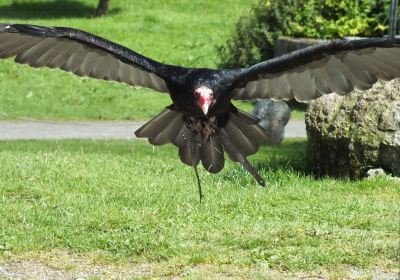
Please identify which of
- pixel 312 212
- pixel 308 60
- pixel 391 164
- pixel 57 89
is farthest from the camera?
pixel 57 89

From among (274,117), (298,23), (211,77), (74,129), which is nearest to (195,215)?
(211,77)

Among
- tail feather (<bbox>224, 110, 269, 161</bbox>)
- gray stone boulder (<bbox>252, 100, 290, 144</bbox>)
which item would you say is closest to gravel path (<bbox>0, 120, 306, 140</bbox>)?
gray stone boulder (<bbox>252, 100, 290, 144</bbox>)

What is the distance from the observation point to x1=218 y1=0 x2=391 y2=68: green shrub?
639 inches

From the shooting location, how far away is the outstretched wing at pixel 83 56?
19.2ft

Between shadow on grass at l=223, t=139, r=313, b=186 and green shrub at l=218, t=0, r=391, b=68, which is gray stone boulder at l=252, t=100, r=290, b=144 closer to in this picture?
shadow on grass at l=223, t=139, r=313, b=186

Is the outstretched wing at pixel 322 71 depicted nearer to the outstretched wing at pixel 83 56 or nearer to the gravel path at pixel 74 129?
the outstretched wing at pixel 83 56

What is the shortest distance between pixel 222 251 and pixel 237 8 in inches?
861

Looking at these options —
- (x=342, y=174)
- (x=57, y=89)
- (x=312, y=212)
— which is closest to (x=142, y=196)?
(x=312, y=212)

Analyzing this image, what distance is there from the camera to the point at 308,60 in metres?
5.98

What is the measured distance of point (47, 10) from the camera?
2906 centimetres

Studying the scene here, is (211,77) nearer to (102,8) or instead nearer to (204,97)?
(204,97)

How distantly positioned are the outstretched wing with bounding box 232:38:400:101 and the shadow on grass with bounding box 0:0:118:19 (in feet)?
69.7

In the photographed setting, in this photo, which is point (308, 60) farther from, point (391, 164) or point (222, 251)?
point (391, 164)

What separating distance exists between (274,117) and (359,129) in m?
4.66
